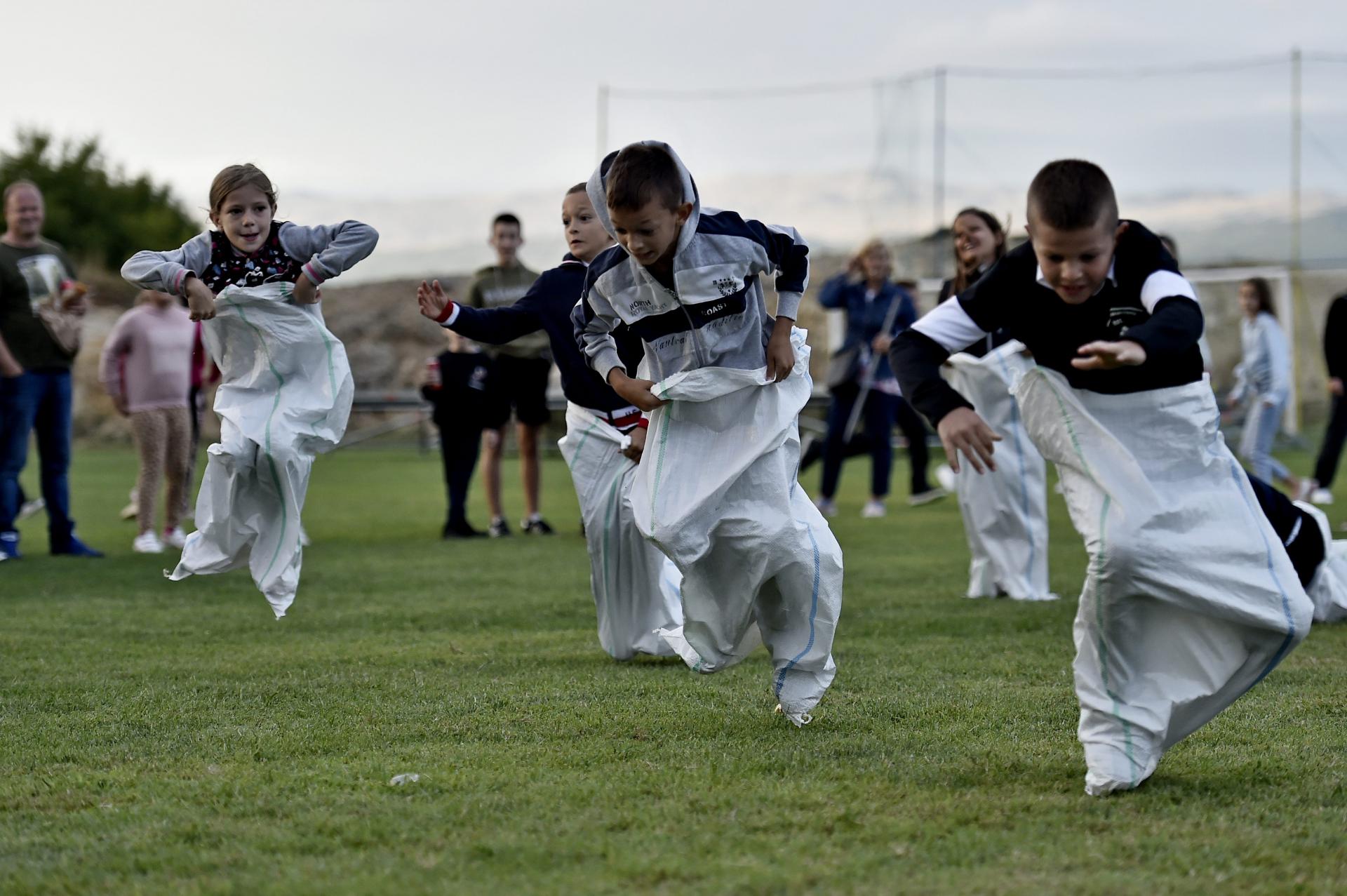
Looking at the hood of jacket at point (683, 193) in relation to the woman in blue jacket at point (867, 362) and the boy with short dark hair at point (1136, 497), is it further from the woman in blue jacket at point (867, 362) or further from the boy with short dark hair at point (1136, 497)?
the woman in blue jacket at point (867, 362)

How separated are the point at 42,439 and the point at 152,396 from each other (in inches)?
30.4

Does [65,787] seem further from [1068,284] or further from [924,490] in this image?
[924,490]

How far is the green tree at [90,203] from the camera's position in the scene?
135 ft

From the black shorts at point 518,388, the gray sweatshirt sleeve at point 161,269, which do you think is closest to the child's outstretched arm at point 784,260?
the gray sweatshirt sleeve at point 161,269

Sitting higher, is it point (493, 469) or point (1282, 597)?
point (1282, 597)

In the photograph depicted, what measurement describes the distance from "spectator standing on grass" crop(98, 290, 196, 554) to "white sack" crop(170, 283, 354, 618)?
4215 mm

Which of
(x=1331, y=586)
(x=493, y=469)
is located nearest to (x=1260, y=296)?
(x=493, y=469)

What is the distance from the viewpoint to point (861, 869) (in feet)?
9.85

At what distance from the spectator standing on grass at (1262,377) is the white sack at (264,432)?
31.1 feet

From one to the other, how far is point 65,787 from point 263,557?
2.42 m

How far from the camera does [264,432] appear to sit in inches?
236

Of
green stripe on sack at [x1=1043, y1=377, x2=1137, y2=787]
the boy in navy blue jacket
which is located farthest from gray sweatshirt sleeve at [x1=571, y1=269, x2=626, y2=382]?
green stripe on sack at [x1=1043, y1=377, x2=1137, y2=787]

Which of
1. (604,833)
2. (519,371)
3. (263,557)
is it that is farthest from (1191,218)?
(604,833)

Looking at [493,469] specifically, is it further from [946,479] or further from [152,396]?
[946,479]
